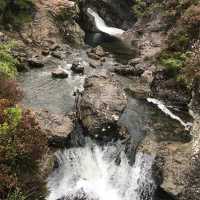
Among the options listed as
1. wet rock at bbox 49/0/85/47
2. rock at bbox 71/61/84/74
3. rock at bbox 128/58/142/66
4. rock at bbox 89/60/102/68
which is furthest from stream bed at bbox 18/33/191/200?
wet rock at bbox 49/0/85/47

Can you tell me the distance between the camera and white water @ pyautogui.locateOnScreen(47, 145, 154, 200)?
16.4 m

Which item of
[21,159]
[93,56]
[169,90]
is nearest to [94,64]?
[93,56]

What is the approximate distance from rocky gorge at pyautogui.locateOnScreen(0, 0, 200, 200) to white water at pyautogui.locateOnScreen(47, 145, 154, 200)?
0.14ft

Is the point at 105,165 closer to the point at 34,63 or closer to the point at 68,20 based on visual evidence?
the point at 34,63

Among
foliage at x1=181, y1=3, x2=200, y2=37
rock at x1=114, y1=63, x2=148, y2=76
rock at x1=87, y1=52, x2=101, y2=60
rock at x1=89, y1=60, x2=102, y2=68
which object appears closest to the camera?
rock at x1=114, y1=63, x2=148, y2=76

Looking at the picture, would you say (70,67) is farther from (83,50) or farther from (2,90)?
(2,90)

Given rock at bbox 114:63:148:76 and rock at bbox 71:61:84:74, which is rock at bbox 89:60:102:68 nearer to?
rock at bbox 114:63:148:76

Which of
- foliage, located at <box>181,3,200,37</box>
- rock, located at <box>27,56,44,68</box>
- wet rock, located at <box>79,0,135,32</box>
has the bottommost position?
rock, located at <box>27,56,44,68</box>

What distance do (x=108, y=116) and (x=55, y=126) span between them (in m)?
2.79

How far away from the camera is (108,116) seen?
18.8m

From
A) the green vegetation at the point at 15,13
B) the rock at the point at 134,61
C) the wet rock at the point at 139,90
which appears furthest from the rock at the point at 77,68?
the green vegetation at the point at 15,13

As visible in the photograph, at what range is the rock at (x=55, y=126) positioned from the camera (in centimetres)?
1685

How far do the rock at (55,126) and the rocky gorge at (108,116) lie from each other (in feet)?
0.16

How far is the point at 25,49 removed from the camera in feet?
94.9
